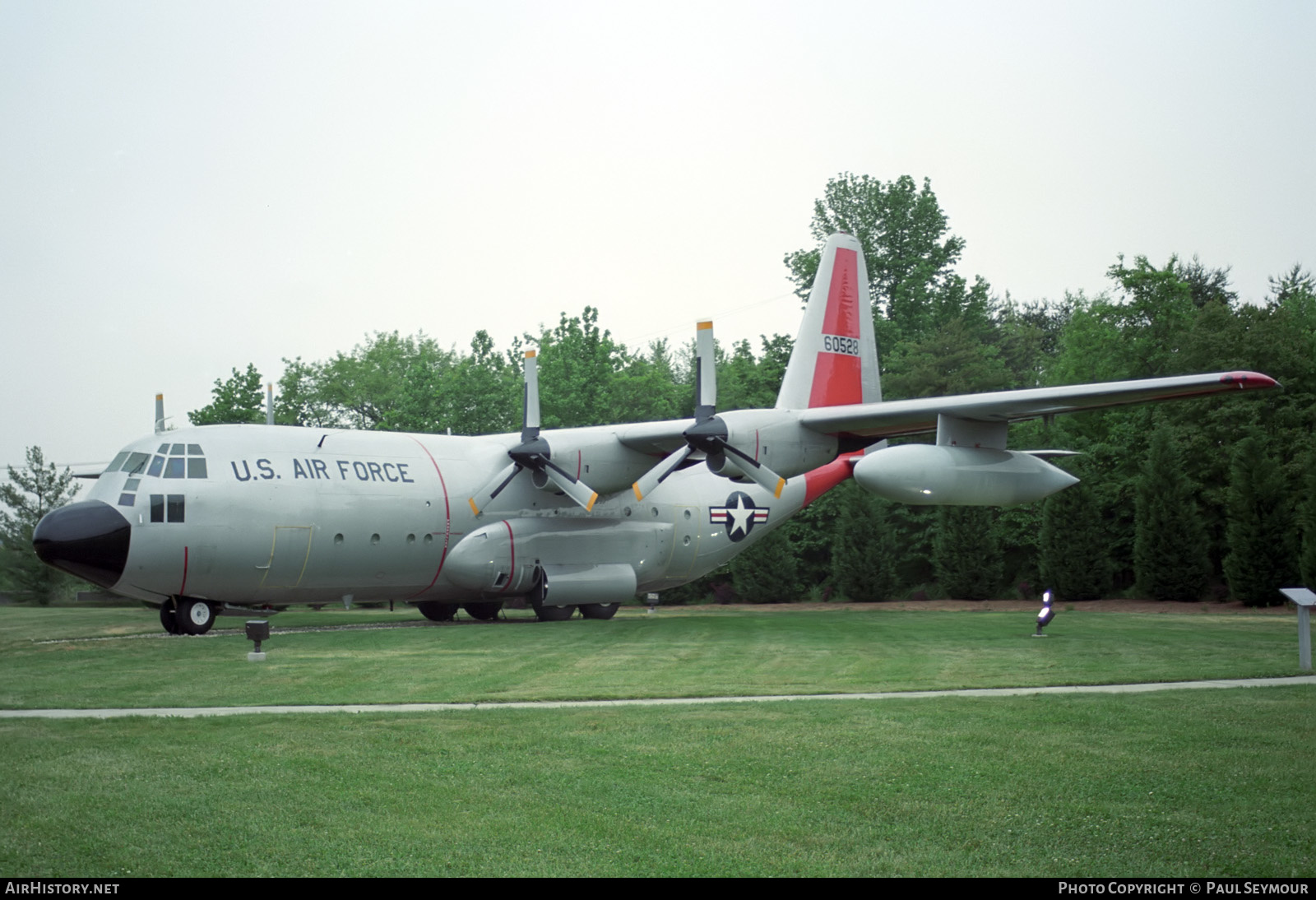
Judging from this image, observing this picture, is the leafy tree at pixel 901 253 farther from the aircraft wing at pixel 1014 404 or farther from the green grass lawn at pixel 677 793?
the green grass lawn at pixel 677 793

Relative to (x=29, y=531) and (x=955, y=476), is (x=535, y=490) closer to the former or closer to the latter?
(x=955, y=476)

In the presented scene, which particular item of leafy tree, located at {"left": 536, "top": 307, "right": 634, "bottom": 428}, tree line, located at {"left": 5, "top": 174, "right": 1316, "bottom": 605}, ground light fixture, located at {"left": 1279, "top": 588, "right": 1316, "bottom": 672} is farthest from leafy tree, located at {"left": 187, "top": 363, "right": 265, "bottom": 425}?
ground light fixture, located at {"left": 1279, "top": 588, "right": 1316, "bottom": 672}

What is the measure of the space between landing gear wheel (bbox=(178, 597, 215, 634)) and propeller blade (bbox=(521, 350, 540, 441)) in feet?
24.1

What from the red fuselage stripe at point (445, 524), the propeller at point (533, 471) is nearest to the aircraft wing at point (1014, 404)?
the propeller at point (533, 471)

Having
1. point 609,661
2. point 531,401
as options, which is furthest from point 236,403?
point 609,661

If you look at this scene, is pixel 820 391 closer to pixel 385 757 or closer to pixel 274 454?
pixel 274 454

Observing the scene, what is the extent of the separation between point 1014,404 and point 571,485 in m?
9.12

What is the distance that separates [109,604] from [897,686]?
33564 mm

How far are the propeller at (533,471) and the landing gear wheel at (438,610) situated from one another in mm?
3737

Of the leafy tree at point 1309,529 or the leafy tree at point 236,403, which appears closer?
the leafy tree at point 1309,529

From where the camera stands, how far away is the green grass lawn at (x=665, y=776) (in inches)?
260

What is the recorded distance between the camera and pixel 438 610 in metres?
26.3

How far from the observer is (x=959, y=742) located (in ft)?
31.5

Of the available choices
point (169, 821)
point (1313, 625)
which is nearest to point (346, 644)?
point (169, 821)
